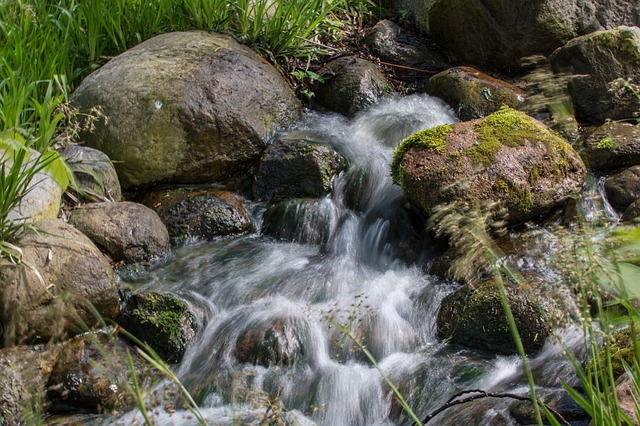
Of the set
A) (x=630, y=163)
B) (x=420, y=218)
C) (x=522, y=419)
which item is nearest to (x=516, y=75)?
(x=630, y=163)

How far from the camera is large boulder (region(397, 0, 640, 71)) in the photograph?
7.00m

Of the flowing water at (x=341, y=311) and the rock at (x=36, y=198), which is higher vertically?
the rock at (x=36, y=198)

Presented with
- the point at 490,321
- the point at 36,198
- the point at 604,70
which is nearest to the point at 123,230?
the point at 36,198

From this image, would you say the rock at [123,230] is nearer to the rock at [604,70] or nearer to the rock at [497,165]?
the rock at [497,165]

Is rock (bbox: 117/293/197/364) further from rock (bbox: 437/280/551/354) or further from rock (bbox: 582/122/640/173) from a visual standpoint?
rock (bbox: 582/122/640/173)

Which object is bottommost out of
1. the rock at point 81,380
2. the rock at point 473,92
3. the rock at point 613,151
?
the rock at point 81,380

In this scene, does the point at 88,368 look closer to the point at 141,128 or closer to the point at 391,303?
the point at 391,303

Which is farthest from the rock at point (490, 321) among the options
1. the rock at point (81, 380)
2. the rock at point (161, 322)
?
the rock at point (81, 380)

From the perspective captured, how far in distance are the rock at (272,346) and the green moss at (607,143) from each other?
284cm

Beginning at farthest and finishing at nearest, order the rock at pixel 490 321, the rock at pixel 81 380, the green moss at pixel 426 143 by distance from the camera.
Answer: the green moss at pixel 426 143
the rock at pixel 490 321
the rock at pixel 81 380

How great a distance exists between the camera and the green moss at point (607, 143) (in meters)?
5.39

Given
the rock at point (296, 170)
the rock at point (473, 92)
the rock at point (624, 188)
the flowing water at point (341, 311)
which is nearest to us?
the flowing water at point (341, 311)

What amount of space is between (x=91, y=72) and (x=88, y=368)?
3.44m

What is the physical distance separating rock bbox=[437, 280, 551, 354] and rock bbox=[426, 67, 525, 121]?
2.67m
